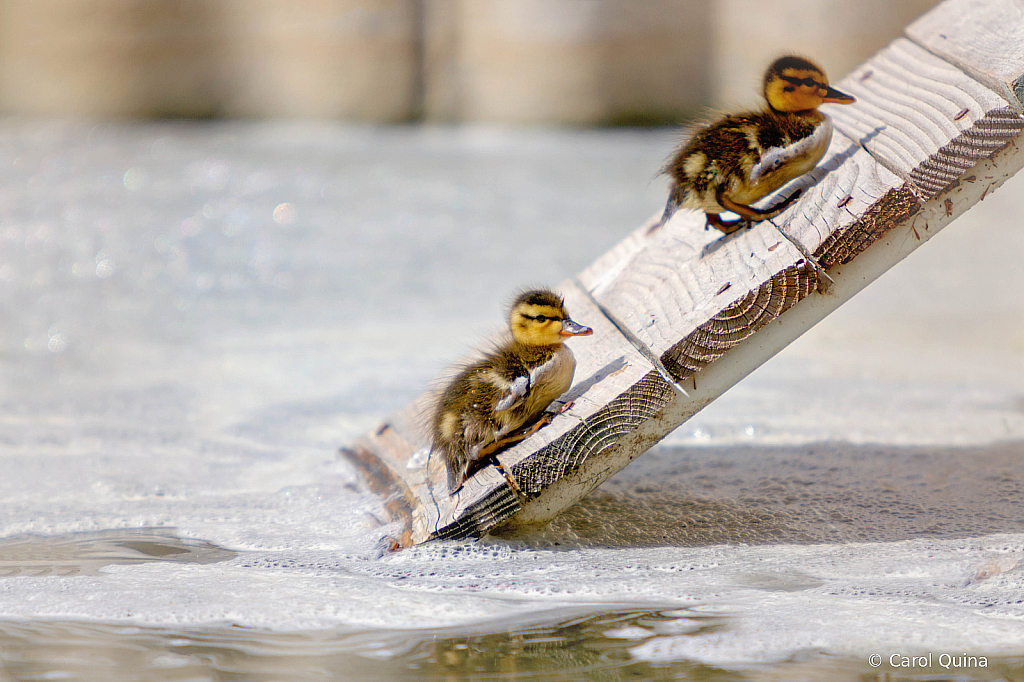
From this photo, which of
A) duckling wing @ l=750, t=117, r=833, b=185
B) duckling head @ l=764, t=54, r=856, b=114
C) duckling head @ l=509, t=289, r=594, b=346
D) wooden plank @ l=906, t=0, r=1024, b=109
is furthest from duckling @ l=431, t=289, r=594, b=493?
wooden plank @ l=906, t=0, r=1024, b=109

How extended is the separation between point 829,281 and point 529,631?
0.98 m

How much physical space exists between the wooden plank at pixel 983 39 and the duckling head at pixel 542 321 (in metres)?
1.09

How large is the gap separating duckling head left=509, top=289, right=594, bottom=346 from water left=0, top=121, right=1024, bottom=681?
0.51 meters

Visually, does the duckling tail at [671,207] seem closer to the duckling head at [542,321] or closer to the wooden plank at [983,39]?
the duckling head at [542,321]

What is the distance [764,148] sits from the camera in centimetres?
205

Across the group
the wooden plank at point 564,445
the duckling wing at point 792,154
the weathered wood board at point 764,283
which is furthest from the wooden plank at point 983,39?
the wooden plank at point 564,445

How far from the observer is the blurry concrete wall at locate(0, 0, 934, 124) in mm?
8031

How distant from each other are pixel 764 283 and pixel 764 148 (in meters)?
0.38

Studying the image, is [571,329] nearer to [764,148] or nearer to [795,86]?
[764,148]

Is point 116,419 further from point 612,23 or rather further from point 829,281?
point 612,23

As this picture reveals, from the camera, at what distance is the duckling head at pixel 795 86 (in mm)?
2098

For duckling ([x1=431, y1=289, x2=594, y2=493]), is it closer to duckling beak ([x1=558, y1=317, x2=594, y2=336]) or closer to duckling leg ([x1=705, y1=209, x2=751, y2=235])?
duckling beak ([x1=558, y1=317, x2=594, y2=336])

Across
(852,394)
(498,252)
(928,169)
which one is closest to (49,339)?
(498,252)

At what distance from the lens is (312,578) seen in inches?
77.9
